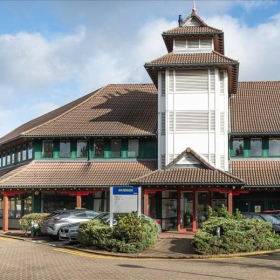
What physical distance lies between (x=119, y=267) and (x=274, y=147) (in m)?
20.4

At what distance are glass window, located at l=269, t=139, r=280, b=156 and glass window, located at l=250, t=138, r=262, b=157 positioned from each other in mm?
599

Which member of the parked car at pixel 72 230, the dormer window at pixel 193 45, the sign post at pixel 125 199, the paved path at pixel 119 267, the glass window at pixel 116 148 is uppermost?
the dormer window at pixel 193 45

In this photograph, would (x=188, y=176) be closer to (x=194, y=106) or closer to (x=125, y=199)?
(x=194, y=106)

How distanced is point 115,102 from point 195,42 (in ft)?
25.4

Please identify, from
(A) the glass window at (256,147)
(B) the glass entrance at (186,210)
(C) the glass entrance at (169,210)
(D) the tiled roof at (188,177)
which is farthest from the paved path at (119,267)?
(A) the glass window at (256,147)

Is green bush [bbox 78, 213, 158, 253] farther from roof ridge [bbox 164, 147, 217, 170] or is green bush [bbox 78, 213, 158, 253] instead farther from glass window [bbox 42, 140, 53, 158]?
glass window [bbox 42, 140, 53, 158]

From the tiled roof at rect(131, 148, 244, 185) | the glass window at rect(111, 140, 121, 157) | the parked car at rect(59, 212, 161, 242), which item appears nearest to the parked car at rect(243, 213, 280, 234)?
the tiled roof at rect(131, 148, 244, 185)

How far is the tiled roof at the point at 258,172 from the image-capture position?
32.1m

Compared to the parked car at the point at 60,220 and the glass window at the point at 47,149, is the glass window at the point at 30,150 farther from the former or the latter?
the parked car at the point at 60,220

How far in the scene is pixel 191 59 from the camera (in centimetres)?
3350

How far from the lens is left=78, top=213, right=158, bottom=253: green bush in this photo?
20984 mm

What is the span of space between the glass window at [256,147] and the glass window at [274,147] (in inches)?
23.6

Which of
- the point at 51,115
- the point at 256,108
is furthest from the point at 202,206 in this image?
the point at 51,115

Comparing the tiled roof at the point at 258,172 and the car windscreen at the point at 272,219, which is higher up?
the tiled roof at the point at 258,172
